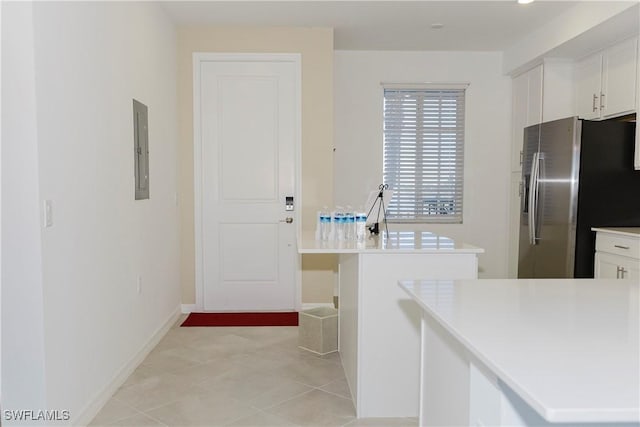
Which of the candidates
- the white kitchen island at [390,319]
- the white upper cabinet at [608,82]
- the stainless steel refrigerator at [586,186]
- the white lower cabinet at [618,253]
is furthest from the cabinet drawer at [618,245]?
the white kitchen island at [390,319]

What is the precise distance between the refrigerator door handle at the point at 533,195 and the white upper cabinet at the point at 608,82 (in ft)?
2.05

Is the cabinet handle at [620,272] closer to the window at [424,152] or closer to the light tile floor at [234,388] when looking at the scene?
the light tile floor at [234,388]

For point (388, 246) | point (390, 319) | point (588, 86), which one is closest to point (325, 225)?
point (388, 246)

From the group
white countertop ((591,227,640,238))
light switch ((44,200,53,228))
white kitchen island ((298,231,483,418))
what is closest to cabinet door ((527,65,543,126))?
white countertop ((591,227,640,238))

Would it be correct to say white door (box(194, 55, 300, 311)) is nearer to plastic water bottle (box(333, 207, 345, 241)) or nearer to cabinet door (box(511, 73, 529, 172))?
plastic water bottle (box(333, 207, 345, 241))

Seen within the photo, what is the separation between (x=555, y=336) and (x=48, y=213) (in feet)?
6.45

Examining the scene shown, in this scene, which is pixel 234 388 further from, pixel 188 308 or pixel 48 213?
pixel 188 308

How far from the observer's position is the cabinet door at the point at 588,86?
4.19 m

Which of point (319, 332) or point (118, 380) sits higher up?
point (319, 332)

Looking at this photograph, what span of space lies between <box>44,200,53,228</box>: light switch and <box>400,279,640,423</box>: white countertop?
151cm

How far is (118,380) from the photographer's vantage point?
2887 millimetres

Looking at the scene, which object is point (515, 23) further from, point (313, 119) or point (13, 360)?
point (13, 360)

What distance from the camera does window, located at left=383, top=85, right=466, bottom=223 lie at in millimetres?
5383

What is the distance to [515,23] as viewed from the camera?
14.4 feet
